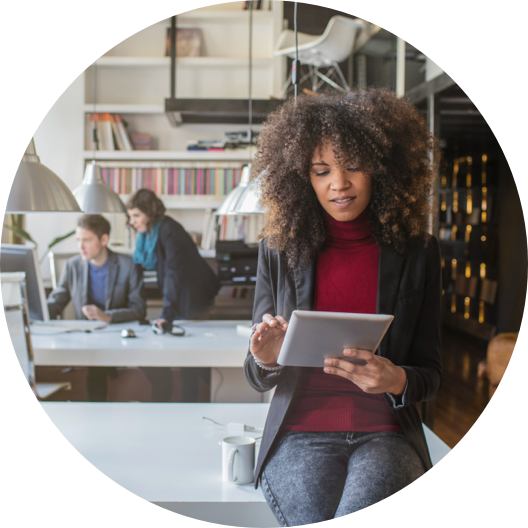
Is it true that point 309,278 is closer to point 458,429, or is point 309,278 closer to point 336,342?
point 336,342

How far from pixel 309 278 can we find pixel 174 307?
1798 mm

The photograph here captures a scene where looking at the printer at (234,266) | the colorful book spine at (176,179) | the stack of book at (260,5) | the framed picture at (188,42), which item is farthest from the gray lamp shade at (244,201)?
the stack of book at (260,5)

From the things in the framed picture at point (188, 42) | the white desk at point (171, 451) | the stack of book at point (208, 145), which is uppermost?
the framed picture at point (188, 42)

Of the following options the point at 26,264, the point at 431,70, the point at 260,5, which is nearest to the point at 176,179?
the point at 260,5

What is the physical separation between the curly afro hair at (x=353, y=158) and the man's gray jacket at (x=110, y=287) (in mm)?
1825

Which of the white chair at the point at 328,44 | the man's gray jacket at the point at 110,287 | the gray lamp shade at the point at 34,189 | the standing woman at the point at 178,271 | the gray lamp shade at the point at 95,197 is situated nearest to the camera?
the gray lamp shade at the point at 34,189

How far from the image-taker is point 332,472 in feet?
3.43

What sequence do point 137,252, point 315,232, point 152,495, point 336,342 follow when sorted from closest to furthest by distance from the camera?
point 336,342
point 152,495
point 315,232
point 137,252

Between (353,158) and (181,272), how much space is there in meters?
1.92

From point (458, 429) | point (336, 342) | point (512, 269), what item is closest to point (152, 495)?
point (336, 342)

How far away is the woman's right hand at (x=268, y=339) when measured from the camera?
1.02 m

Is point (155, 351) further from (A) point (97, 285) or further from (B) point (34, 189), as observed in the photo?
(A) point (97, 285)

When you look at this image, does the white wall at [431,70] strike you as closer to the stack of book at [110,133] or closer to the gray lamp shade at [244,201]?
the gray lamp shade at [244,201]

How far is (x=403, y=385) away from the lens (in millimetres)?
1052
